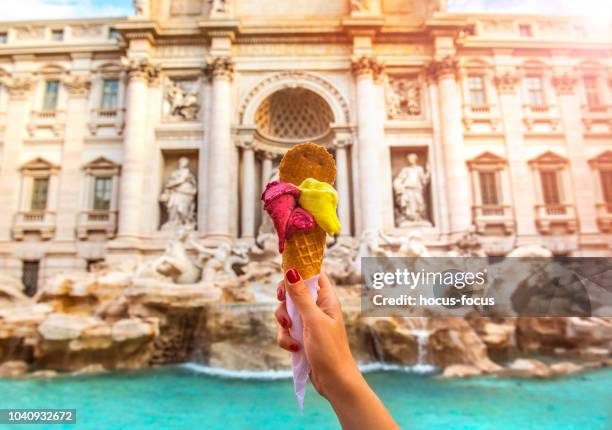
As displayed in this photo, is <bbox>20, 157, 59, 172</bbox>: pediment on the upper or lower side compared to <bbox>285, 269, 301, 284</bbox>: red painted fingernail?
upper

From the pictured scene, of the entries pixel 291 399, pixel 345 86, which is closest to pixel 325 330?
pixel 291 399

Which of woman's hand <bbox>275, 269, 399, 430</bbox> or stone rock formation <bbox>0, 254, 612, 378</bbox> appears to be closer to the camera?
woman's hand <bbox>275, 269, 399, 430</bbox>

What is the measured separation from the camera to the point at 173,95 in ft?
48.1

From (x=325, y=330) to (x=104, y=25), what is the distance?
18393mm

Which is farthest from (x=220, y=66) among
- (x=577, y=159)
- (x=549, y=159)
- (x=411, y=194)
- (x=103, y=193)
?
(x=577, y=159)

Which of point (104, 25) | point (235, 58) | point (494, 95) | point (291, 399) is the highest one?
point (104, 25)

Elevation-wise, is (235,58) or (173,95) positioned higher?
(235,58)

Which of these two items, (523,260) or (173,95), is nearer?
(523,260)

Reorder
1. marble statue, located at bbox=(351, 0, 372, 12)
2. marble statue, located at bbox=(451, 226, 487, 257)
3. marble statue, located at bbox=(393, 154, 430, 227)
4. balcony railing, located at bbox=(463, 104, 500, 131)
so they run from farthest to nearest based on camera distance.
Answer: balcony railing, located at bbox=(463, 104, 500, 131), marble statue, located at bbox=(351, 0, 372, 12), marble statue, located at bbox=(393, 154, 430, 227), marble statue, located at bbox=(451, 226, 487, 257)

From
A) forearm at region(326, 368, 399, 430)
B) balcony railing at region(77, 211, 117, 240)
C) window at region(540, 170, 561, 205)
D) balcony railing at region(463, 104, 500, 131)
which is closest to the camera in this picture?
forearm at region(326, 368, 399, 430)

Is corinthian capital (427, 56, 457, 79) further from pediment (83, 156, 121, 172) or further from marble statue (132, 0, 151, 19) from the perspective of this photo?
pediment (83, 156, 121, 172)

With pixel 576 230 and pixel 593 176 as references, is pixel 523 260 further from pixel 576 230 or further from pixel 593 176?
pixel 593 176

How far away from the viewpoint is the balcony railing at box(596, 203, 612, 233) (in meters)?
13.7

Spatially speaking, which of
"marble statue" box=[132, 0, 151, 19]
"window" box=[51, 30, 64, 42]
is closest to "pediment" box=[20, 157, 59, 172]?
"window" box=[51, 30, 64, 42]
